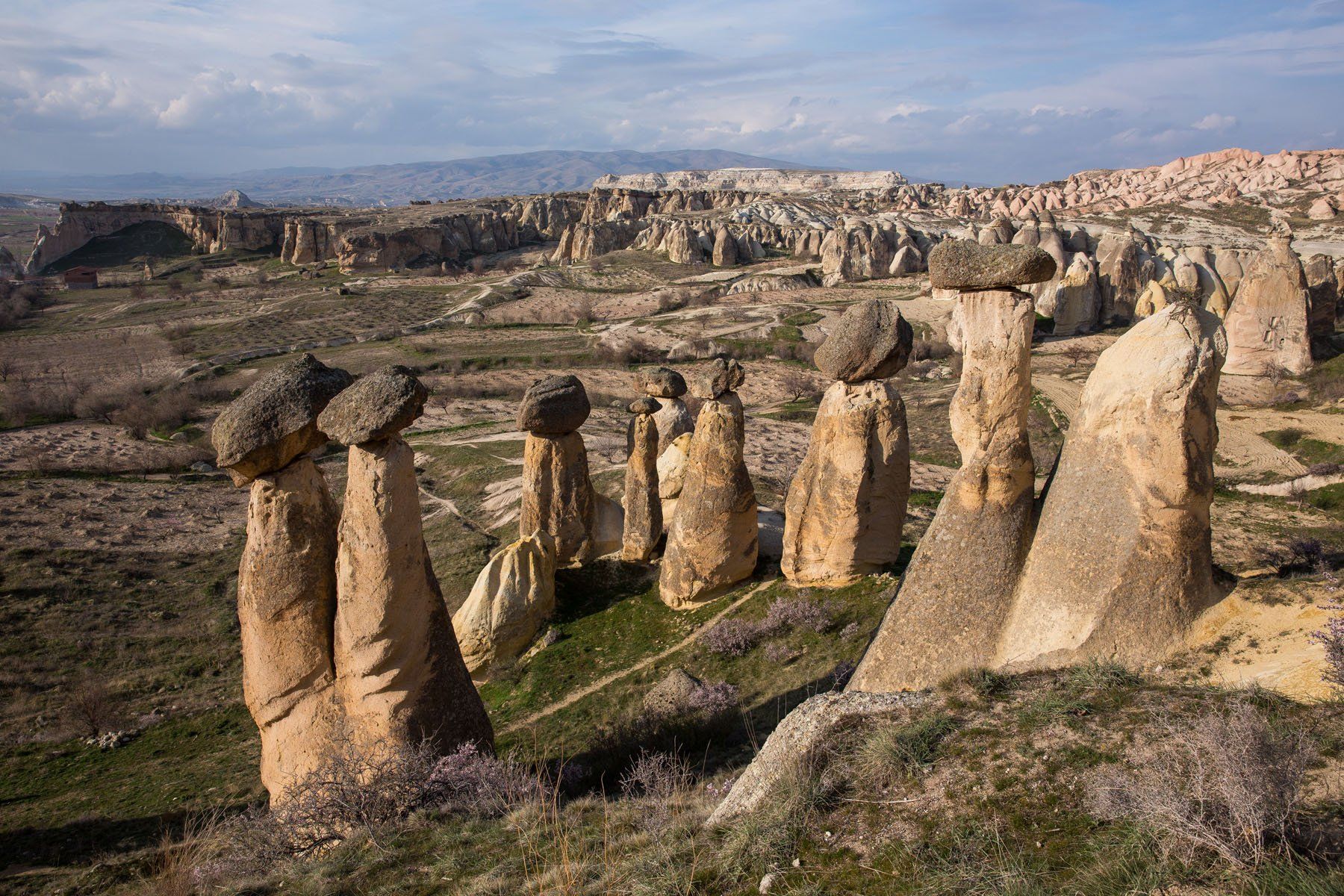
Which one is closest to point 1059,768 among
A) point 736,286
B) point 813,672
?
point 813,672

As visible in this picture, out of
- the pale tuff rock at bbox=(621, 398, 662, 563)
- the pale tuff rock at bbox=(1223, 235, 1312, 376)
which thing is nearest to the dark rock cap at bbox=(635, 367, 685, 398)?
the pale tuff rock at bbox=(621, 398, 662, 563)

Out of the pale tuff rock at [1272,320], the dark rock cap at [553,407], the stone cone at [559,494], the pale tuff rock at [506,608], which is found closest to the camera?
the pale tuff rock at [506,608]

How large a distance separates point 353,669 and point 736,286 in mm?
53876

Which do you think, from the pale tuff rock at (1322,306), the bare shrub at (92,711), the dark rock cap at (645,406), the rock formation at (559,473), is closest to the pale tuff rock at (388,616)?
the rock formation at (559,473)

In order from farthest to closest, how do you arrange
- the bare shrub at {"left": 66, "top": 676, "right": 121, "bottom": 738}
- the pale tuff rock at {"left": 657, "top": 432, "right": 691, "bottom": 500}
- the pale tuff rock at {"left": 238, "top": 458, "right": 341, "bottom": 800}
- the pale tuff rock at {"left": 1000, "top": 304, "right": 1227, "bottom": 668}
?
the pale tuff rock at {"left": 657, "top": 432, "right": 691, "bottom": 500} → the bare shrub at {"left": 66, "top": 676, "right": 121, "bottom": 738} → the pale tuff rock at {"left": 238, "top": 458, "right": 341, "bottom": 800} → the pale tuff rock at {"left": 1000, "top": 304, "right": 1227, "bottom": 668}

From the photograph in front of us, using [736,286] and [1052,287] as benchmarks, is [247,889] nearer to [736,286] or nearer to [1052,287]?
[1052,287]

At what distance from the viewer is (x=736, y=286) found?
58625 mm

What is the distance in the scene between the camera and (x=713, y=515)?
1133 centimetres

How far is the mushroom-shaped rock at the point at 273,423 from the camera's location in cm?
649

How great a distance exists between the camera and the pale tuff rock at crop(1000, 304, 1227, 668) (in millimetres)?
5859

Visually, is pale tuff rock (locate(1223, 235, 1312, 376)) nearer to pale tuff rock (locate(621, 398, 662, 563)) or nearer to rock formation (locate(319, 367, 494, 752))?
pale tuff rock (locate(621, 398, 662, 563))

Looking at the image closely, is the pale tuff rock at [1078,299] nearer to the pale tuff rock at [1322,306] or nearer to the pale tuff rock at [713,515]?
the pale tuff rock at [1322,306]

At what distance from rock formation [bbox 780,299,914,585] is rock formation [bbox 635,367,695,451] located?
3.98 m

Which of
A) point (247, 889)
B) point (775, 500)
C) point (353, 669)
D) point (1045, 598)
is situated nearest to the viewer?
Answer: point (247, 889)
